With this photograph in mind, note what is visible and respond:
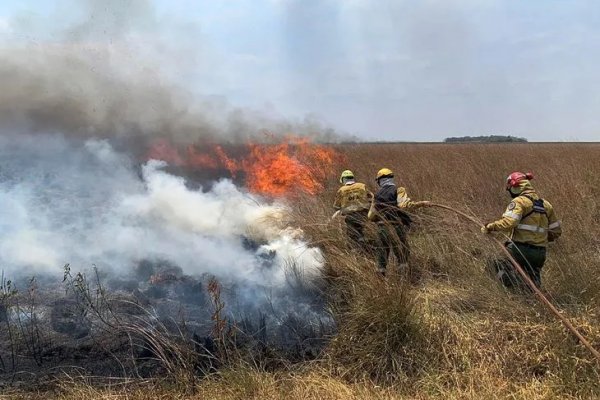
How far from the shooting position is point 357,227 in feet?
26.3

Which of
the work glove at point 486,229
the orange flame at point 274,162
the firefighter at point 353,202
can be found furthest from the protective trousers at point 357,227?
the orange flame at point 274,162

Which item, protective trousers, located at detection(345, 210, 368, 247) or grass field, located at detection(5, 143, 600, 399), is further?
protective trousers, located at detection(345, 210, 368, 247)

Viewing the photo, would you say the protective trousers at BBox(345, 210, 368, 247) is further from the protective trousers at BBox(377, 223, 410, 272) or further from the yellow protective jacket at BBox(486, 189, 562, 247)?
the yellow protective jacket at BBox(486, 189, 562, 247)

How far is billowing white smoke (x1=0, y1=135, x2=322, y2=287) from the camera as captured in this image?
848 centimetres

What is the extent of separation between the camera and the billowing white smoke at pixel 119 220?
27.8ft

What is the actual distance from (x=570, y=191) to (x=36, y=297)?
955cm

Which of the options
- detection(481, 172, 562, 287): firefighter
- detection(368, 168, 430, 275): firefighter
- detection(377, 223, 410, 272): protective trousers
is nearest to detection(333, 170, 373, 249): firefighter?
detection(368, 168, 430, 275): firefighter

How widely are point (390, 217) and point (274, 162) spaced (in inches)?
340

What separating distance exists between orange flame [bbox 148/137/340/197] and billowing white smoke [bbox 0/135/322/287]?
850 millimetres

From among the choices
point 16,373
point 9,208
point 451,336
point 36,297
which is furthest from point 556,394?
point 9,208

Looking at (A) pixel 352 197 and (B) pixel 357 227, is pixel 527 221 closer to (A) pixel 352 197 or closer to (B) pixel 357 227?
(B) pixel 357 227

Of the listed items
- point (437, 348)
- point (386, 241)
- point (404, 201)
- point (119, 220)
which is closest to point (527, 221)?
point (404, 201)

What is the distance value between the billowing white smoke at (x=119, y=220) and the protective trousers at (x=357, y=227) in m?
0.65

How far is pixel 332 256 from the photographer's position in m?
5.77
